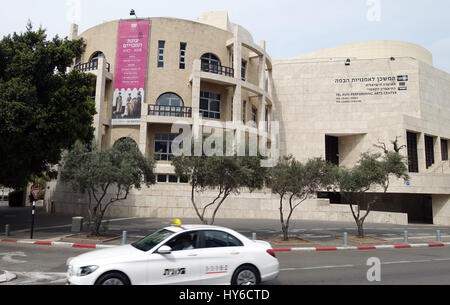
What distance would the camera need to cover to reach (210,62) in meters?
34.0

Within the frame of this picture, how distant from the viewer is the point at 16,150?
15734 mm

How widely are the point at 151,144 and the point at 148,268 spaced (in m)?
26.3

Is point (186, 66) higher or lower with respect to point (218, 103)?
higher

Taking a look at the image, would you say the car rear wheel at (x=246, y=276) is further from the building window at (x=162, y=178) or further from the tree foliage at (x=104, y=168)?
the building window at (x=162, y=178)

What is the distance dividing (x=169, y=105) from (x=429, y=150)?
32.1 m

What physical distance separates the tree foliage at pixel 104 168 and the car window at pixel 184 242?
30.3 ft

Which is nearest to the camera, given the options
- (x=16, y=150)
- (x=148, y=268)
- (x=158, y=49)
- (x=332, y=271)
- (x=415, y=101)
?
(x=148, y=268)

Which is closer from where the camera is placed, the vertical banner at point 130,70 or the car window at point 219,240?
the car window at point 219,240

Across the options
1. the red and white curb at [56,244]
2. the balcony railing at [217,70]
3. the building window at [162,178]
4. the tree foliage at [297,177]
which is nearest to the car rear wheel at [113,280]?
the red and white curb at [56,244]

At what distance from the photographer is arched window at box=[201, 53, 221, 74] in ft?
107

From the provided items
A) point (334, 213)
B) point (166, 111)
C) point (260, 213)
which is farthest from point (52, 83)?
point (334, 213)

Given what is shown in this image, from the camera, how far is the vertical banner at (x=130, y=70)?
Answer: 1241 inches

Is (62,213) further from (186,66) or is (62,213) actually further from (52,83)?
(186,66)

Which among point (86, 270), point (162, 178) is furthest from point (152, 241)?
point (162, 178)
